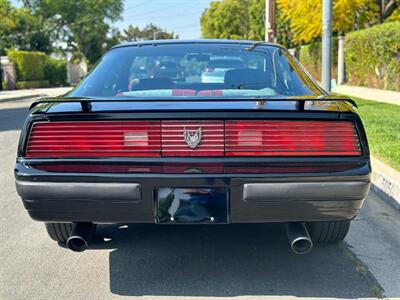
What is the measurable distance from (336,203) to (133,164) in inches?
46.6

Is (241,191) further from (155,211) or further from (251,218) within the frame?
(155,211)

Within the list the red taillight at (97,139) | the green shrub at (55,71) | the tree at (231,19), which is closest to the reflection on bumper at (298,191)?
the red taillight at (97,139)

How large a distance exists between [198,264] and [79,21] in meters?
58.8

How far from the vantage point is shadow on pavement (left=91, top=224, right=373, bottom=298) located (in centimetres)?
344

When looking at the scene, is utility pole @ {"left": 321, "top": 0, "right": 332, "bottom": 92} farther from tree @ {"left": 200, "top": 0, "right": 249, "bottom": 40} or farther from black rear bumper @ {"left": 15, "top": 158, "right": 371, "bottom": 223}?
tree @ {"left": 200, "top": 0, "right": 249, "bottom": 40}

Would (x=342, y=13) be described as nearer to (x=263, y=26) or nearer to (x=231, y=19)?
(x=263, y=26)

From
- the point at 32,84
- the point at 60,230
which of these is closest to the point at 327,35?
the point at 60,230

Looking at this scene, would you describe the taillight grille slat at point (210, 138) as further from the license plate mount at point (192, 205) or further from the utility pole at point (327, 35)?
the utility pole at point (327, 35)

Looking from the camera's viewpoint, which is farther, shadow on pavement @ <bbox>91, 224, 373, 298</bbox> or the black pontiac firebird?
shadow on pavement @ <bbox>91, 224, 373, 298</bbox>

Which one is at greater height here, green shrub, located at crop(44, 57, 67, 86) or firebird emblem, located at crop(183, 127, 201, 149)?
firebird emblem, located at crop(183, 127, 201, 149)

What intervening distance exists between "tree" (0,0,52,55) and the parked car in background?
155 feet

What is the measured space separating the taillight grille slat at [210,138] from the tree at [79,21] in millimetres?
58008

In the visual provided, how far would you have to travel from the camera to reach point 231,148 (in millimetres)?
3084

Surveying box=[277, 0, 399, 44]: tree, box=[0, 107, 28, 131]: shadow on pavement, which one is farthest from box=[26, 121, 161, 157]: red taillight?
box=[277, 0, 399, 44]: tree
